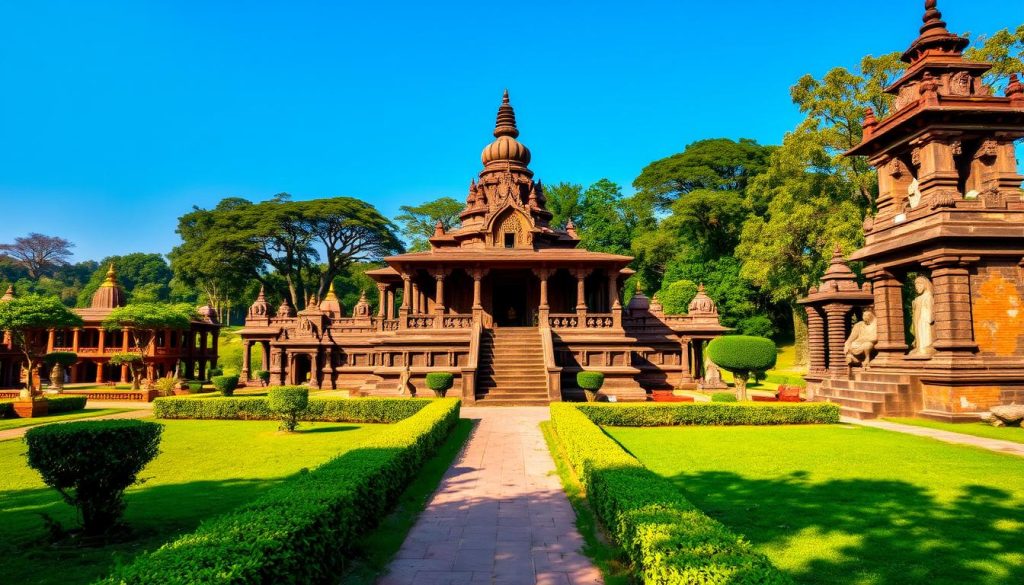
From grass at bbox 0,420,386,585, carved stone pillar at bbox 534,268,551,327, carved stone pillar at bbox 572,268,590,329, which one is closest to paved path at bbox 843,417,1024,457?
carved stone pillar at bbox 572,268,590,329

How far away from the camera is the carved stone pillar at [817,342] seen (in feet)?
76.8

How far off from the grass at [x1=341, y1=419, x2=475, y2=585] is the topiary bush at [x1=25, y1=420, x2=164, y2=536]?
3.35 meters

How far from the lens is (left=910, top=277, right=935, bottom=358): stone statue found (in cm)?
1733

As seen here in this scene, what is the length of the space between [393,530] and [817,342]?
871 inches

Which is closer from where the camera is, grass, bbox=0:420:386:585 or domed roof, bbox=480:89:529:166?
grass, bbox=0:420:386:585

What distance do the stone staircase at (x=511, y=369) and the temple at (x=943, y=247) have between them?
1129cm

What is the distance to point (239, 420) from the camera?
18844mm

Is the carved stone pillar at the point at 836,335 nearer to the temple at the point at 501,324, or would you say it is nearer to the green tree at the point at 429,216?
the temple at the point at 501,324

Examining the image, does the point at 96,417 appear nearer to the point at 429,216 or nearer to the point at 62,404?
the point at 62,404

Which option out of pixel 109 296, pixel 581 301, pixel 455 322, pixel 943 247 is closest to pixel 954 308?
pixel 943 247

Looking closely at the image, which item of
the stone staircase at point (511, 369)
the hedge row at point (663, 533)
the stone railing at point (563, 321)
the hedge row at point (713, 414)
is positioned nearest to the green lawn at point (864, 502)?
the hedge row at point (663, 533)

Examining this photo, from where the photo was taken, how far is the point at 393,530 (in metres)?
7.19

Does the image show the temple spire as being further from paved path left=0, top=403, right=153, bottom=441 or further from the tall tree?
the tall tree

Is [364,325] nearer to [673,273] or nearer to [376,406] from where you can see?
[376,406]
